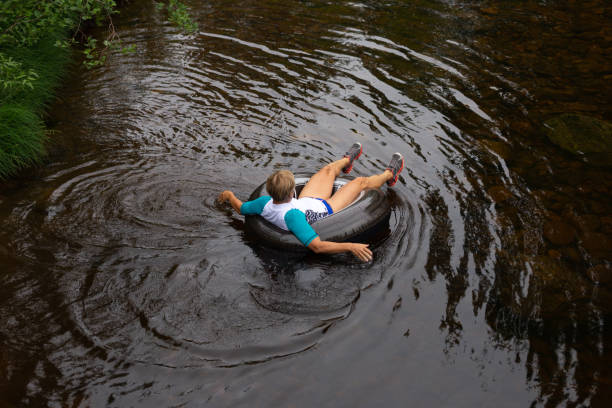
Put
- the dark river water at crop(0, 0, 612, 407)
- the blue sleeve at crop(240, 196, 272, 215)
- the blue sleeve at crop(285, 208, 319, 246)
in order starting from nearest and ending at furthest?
the dark river water at crop(0, 0, 612, 407) < the blue sleeve at crop(285, 208, 319, 246) < the blue sleeve at crop(240, 196, 272, 215)

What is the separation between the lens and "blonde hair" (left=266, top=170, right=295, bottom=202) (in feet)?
20.0

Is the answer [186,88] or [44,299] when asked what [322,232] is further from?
[186,88]

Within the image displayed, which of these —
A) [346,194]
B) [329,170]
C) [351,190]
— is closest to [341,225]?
[346,194]

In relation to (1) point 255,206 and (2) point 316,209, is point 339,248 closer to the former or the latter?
(2) point 316,209

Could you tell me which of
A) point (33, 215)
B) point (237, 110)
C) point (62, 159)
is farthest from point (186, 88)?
point (33, 215)

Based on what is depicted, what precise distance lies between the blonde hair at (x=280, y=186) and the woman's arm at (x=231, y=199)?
0.81 metres

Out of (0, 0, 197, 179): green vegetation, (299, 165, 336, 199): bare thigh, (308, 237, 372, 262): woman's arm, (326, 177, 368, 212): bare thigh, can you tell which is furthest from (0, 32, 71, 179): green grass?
(308, 237, 372, 262): woman's arm

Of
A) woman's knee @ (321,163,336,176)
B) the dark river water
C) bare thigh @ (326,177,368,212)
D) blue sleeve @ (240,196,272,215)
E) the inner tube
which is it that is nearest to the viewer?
the dark river water

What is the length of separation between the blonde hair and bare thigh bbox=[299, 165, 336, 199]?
886 millimetres

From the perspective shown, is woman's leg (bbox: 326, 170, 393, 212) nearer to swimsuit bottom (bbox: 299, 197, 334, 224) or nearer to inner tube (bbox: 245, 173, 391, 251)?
swimsuit bottom (bbox: 299, 197, 334, 224)

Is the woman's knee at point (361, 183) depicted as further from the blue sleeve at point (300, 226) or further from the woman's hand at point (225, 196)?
the woman's hand at point (225, 196)

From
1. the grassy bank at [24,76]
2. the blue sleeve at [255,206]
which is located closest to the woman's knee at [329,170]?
the blue sleeve at [255,206]

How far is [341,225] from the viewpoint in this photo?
631 cm

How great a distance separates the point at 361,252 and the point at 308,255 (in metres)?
0.69
